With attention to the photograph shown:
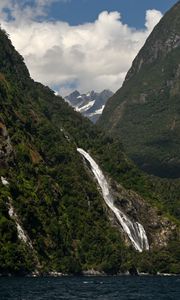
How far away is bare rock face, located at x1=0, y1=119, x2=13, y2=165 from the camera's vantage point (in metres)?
186

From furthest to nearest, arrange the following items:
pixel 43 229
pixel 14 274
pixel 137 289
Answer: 1. pixel 43 229
2. pixel 14 274
3. pixel 137 289

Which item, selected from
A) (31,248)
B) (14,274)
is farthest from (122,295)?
(31,248)

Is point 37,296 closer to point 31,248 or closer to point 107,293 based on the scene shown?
point 107,293

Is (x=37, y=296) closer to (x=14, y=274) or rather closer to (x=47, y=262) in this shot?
(x=14, y=274)

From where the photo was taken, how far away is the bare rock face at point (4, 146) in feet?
610

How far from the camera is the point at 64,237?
187m

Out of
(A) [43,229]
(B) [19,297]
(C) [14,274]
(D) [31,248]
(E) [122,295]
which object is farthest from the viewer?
(A) [43,229]

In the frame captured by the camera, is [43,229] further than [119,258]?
No

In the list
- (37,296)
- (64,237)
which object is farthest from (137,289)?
(64,237)

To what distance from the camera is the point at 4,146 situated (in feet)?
625

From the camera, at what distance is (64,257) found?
17800cm

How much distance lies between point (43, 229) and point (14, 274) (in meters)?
30.8

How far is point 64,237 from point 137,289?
66.6m

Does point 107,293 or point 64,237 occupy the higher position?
point 64,237
